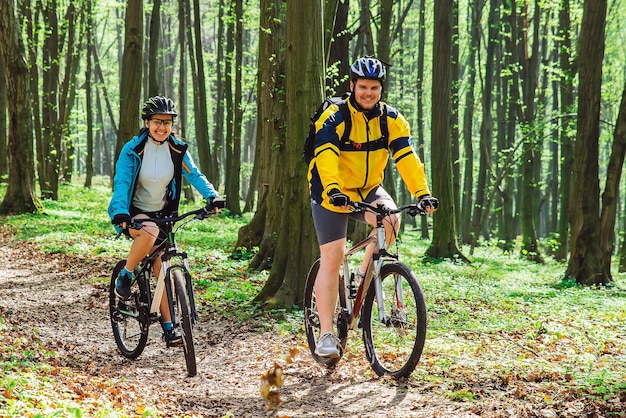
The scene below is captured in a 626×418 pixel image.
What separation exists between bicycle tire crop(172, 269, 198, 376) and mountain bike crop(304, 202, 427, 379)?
1.11 m

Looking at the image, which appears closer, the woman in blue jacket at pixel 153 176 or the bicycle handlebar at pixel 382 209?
the bicycle handlebar at pixel 382 209

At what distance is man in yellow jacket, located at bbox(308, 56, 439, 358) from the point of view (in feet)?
16.4

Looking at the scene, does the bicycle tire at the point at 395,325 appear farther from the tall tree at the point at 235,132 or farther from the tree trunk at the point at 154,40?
the tall tree at the point at 235,132

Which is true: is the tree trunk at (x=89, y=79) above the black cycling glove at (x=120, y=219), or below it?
above

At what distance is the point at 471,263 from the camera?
1512 centimetres

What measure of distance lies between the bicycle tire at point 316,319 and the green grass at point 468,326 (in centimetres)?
52

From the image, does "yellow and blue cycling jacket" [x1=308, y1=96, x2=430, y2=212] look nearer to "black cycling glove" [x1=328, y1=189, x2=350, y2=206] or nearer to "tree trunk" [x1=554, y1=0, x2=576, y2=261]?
"black cycling glove" [x1=328, y1=189, x2=350, y2=206]

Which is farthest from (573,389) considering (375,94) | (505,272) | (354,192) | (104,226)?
(104,226)

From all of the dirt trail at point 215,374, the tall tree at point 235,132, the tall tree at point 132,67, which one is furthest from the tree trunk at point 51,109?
the dirt trail at point 215,374

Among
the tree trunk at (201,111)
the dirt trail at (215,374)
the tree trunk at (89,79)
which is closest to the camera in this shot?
the dirt trail at (215,374)

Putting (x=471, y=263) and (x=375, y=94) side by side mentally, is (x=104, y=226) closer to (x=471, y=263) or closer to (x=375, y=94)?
(x=471, y=263)

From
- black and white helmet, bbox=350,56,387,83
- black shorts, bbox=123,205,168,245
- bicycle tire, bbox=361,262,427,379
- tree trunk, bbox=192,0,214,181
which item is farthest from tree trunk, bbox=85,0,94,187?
bicycle tire, bbox=361,262,427,379

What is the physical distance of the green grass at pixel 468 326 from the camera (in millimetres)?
4688

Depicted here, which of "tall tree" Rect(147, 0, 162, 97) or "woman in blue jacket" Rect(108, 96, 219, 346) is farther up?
"tall tree" Rect(147, 0, 162, 97)
